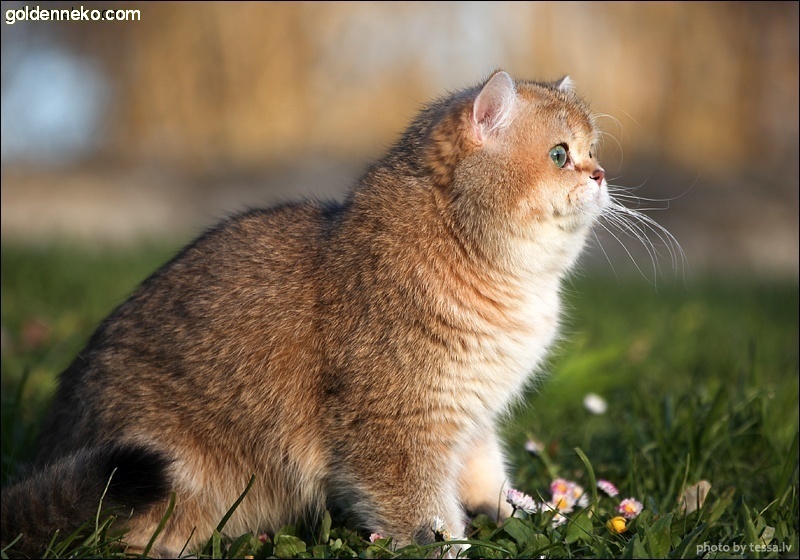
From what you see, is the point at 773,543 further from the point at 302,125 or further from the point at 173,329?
the point at 302,125

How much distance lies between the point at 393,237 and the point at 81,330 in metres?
2.82

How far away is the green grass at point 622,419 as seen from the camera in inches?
92.1

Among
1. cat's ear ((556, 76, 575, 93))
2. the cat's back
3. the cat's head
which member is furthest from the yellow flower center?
cat's ear ((556, 76, 575, 93))

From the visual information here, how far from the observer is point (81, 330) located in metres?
4.70

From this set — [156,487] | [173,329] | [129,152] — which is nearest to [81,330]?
[173,329]

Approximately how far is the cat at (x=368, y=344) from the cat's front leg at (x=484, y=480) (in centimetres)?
9

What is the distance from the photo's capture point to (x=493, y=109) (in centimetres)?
261

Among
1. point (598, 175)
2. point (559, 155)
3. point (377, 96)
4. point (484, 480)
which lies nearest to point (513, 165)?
point (559, 155)

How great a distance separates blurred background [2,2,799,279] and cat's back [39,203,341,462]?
8.25 m

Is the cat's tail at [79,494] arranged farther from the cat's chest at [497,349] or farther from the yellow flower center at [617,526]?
the yellow flower center at [617,526]

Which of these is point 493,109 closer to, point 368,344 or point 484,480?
point 368,344

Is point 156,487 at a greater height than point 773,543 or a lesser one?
greater

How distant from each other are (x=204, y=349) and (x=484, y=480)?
3.59 ft

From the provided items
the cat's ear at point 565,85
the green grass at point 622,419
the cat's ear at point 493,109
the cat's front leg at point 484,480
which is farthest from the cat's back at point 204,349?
the cat's ear at point 565,85
